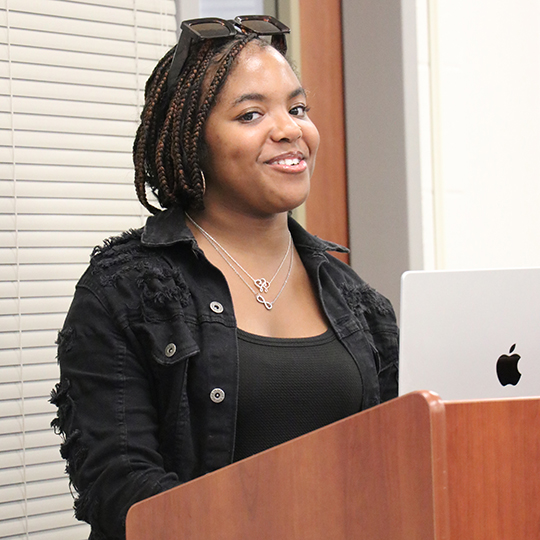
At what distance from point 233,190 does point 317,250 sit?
25 centimetres

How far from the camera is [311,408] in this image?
147 centimetres

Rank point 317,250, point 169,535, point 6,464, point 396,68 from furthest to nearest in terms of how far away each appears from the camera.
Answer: point 396,68 → point 6,464 → point 317,250 → point 169,535

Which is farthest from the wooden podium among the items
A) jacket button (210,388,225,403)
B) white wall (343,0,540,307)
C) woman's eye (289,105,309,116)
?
white wall (343,0,540,307)

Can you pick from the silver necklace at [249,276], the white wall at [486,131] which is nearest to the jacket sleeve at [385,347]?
the silver necklace at [249,276]

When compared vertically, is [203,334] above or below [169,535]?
above

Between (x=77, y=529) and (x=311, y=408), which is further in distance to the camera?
(x=77, y=529)

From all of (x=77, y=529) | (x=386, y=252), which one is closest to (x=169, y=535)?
(x=77, y=529)

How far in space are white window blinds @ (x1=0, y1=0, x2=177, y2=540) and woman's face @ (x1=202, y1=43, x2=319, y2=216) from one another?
21.9 inches

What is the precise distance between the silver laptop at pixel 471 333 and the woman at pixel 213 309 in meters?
0.38

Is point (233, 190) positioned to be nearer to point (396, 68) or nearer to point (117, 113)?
point (117, 113)

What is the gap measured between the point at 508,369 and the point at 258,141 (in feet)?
2.21

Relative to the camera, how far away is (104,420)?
1.32 metres

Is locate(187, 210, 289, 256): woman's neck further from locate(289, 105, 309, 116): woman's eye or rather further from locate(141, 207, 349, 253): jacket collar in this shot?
locate(289, 105, 309, 116): woman's eye

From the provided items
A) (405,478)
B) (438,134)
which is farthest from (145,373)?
(438,134)
